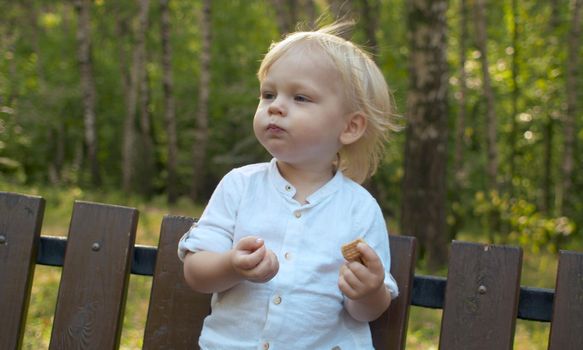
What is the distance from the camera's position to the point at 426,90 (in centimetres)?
916

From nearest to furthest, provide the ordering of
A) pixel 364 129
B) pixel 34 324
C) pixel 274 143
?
1. pixel 274 143
2. pixel 364 129
3. pixel 34 324

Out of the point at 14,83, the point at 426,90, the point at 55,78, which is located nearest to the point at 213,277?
the point at 426,90

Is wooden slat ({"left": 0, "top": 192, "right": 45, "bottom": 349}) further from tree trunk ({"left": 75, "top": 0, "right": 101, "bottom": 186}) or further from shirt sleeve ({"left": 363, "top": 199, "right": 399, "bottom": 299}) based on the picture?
tree trunk ({"left": 75, "top": 0, "right": 101, "bottom": 186})

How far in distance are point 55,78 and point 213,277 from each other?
26.3 metres

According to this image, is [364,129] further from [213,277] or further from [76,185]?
[76,185]

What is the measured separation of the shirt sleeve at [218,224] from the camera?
232 cm

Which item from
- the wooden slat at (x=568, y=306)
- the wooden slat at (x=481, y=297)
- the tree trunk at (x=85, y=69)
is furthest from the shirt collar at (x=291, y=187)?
the tree trunk at (x=85, y=69)

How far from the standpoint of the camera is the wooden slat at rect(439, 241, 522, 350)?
2396 mm

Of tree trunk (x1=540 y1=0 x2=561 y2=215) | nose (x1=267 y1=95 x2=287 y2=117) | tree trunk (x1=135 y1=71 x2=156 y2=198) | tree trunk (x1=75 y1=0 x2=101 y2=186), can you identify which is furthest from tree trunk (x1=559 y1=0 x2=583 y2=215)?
nose (x1=267 y1=95 x2=287 y2=117)

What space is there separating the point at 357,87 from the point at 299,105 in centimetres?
19

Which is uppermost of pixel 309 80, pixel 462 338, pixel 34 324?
pixel 309 80

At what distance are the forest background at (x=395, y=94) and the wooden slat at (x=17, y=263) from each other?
19.7 feet

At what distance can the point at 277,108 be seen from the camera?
7.65 feet

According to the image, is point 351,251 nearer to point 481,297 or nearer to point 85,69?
point 481,297
